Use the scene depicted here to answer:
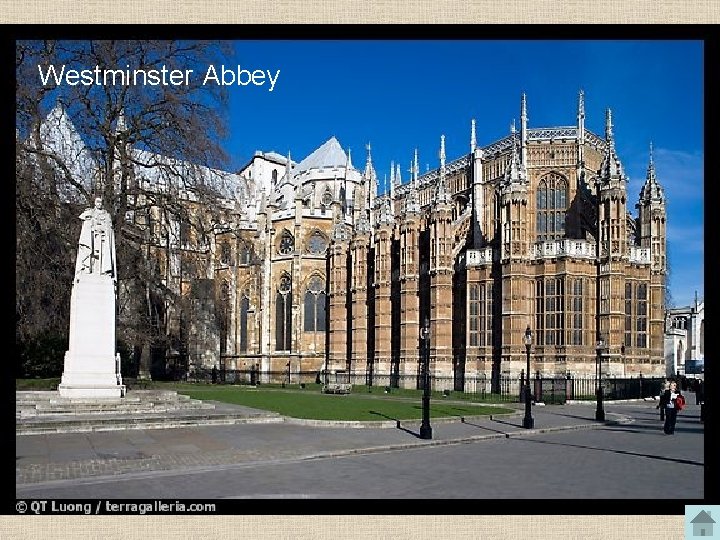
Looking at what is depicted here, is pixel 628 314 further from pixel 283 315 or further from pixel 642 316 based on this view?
pixel 283 315

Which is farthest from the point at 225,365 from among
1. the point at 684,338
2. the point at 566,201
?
the point at 684,338

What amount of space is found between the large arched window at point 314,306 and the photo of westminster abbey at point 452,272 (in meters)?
0.11

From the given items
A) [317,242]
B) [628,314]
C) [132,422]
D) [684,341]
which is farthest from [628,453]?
[684,341]

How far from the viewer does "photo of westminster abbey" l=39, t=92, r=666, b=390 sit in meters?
32.4

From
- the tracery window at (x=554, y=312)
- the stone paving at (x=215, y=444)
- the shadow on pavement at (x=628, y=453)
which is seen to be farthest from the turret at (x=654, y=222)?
the shadow on pavement at (x=628, y=453)

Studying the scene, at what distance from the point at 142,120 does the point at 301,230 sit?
3086 cm

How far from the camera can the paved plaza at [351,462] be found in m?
9.12

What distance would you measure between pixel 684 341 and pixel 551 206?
965 inches

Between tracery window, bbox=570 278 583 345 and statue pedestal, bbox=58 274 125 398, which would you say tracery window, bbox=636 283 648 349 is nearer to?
tracery window, bbox=570 278 583 345

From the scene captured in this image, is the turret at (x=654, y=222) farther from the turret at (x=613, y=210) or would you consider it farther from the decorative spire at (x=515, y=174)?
the decorative spire at (x=515, y=174)

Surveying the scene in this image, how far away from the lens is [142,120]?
2323 cm

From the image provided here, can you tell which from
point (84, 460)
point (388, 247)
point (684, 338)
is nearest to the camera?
point (84, 460)

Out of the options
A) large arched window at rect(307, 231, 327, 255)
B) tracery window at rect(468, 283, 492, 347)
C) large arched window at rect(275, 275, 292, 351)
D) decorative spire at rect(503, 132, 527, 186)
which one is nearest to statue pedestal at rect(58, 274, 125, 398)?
tracery window at rect(468, 283, 492, 347)

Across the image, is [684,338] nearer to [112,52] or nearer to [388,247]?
[388,247]
